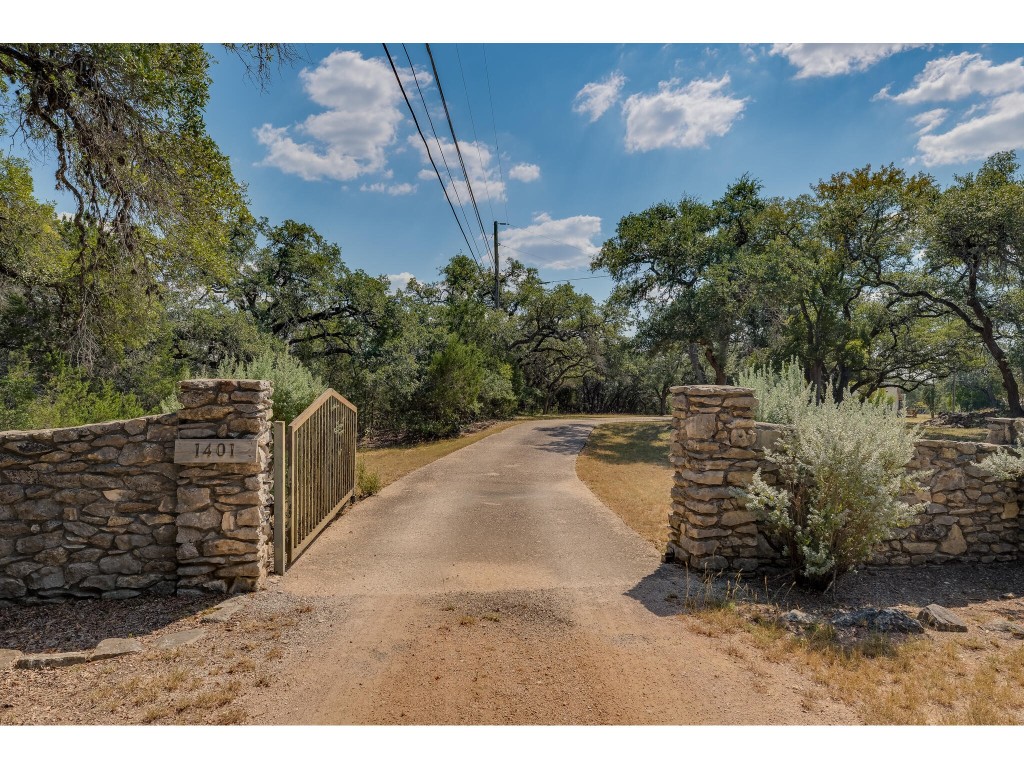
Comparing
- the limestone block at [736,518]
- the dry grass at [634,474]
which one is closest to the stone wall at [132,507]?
the limestone block at [736,518]

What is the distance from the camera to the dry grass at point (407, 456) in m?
11.4

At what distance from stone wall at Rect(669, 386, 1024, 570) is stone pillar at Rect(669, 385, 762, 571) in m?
0.01

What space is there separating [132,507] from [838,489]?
21.6 feet

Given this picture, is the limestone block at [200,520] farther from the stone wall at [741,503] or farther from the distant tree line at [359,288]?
the stone wall at [741,503]

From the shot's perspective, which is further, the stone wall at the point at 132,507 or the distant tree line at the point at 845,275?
the distant tree line at the point at 845,275

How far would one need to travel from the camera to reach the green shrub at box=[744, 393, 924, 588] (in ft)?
16.0

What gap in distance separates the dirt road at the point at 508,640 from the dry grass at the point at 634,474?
640mm

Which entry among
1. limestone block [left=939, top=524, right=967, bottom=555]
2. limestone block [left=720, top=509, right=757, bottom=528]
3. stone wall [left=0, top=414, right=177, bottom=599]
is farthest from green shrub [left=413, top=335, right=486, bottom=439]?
limestone block [left=939, top=524, right=967, bottom=555]

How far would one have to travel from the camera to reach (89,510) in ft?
14.9

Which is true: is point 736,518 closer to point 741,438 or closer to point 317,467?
point 741,438

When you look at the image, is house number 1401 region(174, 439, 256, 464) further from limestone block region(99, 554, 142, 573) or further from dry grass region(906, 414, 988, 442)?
dry grass region(906, 414, 988, 442)

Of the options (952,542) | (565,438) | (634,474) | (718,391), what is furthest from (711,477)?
(565,438)

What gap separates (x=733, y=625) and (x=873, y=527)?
1883 mm

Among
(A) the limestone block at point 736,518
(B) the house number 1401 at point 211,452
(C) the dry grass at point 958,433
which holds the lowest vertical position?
(C) the dry grass at point 958,433
